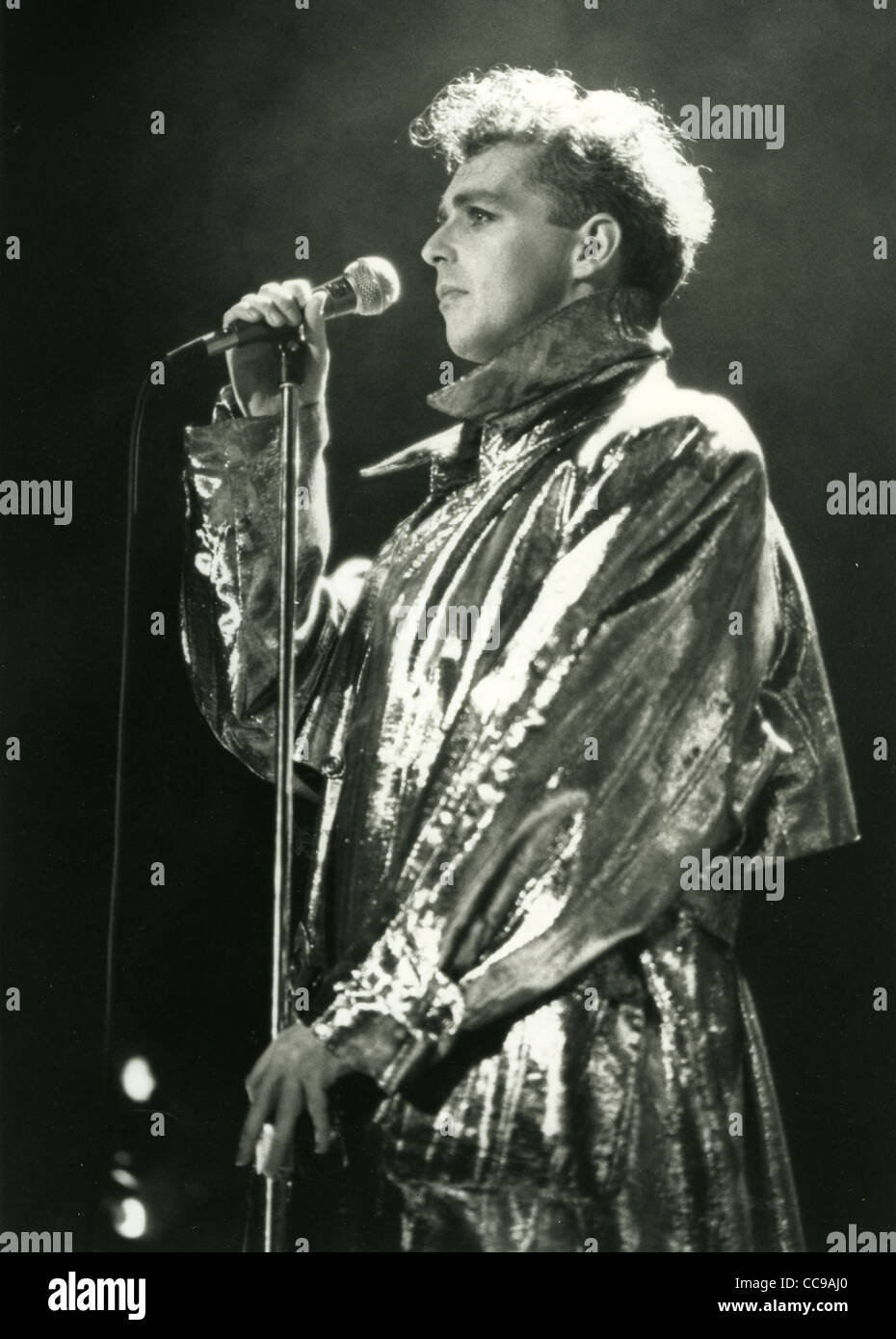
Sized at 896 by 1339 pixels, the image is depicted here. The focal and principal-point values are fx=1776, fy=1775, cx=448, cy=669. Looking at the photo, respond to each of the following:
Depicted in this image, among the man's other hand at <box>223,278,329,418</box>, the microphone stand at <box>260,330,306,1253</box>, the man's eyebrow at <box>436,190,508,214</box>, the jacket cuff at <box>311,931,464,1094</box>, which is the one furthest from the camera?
the man's eyebrow at <box>436,190,508,214</box>

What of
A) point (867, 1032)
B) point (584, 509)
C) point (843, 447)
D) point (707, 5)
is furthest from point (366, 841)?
point (707, 5)

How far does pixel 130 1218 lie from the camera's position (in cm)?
205

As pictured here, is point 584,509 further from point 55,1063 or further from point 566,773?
point 55,1063

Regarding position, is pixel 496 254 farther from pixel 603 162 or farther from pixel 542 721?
pixel 542 721

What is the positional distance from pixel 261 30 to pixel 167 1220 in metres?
1.47

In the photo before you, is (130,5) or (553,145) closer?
(553,145)

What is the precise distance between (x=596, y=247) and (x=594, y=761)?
65 cm

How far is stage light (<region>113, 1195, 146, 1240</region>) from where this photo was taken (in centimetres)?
205

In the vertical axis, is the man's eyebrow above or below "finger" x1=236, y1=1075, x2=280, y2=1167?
above

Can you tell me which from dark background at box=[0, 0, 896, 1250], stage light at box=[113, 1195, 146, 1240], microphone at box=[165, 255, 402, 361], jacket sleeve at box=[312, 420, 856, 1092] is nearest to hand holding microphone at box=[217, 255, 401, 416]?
microphone at box=[165, 255, 402, 361]

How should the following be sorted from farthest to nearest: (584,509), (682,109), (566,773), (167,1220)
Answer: (682,109), (167,1220), (584,509), (566,773)

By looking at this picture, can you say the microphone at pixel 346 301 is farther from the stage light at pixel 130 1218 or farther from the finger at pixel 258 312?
the stage light at pixel 130 1218

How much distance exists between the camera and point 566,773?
1757mm

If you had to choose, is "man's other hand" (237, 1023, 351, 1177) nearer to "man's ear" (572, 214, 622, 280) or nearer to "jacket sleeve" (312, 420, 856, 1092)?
"jacket sleeve" (312, 420, 856, 1092)
